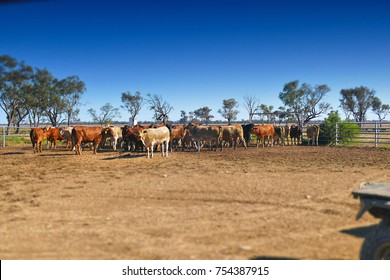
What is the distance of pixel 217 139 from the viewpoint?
17.2m

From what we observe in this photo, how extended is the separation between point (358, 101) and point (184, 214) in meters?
72.6

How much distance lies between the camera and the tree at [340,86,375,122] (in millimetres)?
68125

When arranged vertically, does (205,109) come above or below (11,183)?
above

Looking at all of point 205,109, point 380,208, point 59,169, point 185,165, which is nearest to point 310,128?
point 185,165

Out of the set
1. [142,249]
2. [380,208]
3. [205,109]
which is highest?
[205,109]

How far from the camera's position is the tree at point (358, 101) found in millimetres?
68125

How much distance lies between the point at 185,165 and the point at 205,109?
2919 inches

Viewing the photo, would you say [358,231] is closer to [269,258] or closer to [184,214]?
[269,258]

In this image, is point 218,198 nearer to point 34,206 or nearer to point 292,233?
point 292,233

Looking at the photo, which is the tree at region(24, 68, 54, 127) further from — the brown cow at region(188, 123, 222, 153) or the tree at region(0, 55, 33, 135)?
the brown cow at region(188, 123, 222, 153)

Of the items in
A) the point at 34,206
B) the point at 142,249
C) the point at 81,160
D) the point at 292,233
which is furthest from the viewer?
the point at 81,160

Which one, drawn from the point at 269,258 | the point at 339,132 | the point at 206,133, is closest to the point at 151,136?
the point at 206,133

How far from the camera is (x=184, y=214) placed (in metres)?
5.38

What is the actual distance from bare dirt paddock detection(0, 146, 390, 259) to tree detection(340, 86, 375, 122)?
214 feet
